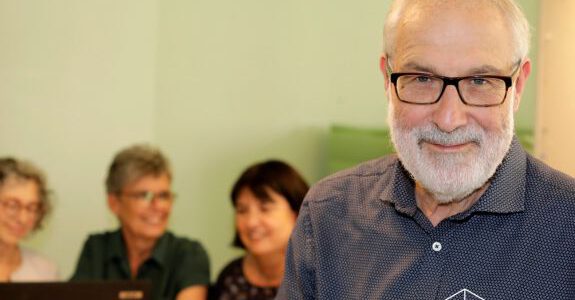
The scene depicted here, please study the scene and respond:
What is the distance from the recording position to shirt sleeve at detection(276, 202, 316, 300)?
1.54 meters

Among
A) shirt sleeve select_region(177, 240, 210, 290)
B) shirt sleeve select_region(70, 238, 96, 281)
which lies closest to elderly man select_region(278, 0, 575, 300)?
shirt sleeve select_region(177, 240, 210, 290)

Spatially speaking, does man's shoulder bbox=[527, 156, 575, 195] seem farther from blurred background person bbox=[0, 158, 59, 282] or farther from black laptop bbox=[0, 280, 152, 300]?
blurred background person bbox=[0, 158, 59, 282]

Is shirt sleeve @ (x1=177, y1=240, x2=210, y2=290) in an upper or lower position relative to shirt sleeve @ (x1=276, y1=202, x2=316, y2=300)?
lower

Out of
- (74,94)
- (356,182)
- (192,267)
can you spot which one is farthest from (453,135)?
(74,94)

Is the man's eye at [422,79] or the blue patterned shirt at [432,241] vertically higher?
the man's eye at [422,79]

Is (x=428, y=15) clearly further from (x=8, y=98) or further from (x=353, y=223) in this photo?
(x=8, y=98)

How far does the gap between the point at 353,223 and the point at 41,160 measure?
257 centimetres

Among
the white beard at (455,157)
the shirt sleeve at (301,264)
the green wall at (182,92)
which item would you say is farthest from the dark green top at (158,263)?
the white beard at (455,157)

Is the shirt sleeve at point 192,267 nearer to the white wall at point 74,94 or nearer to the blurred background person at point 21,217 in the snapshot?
the blurred background person at point 21,217

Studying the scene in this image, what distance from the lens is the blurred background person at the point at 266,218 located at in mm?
2906

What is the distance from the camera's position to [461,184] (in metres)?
1.38

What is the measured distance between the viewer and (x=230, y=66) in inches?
160

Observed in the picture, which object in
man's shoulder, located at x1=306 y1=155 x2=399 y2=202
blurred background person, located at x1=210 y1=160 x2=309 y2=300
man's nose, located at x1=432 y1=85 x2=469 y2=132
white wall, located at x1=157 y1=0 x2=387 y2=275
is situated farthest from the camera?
white wall, located at x1=157 y1=0 x2=387 y2=275

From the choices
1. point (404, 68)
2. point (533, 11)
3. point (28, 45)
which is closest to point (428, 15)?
point (404, 68)
